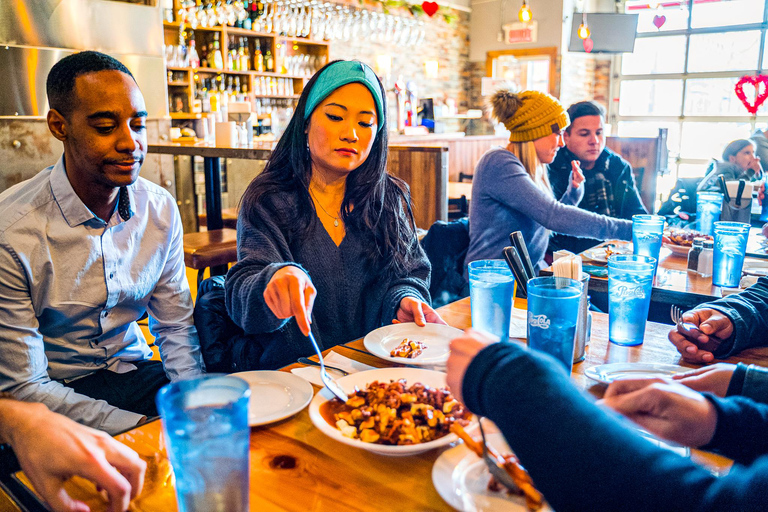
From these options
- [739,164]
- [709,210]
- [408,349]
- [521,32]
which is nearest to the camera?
[408,349]

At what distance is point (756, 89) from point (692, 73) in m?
0.99

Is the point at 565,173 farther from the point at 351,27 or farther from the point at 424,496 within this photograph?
the point at 351,27

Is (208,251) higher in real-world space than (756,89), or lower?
lower

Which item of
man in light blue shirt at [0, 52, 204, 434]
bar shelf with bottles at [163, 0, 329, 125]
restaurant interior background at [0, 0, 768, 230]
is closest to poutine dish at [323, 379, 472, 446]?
man in light blue shirt at [0, 52, 204, 434]

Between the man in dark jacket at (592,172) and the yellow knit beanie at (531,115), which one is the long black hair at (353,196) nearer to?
the yellow knit beanie at (531,115)

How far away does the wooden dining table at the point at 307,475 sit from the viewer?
2.35 feet

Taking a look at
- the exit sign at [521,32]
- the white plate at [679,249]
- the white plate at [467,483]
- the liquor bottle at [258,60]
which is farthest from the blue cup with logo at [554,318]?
the exit sign at [521,32]

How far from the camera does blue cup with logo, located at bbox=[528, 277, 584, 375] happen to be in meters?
1.00

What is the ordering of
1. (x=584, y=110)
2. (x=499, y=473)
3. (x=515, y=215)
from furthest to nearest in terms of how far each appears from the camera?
(x=584, y=110)
(x=515, y=215)
(x=499, y=473)

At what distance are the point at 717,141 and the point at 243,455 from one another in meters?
10.1

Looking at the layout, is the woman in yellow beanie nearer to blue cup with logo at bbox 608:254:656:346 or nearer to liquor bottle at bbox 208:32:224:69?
blue cup with logo at bbox 608:254:656:346

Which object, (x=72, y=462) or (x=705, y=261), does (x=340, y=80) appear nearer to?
(x=72, y=462)

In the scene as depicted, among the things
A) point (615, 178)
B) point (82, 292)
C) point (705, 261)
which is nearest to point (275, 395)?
point (82, 292)

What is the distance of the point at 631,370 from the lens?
1.05m
